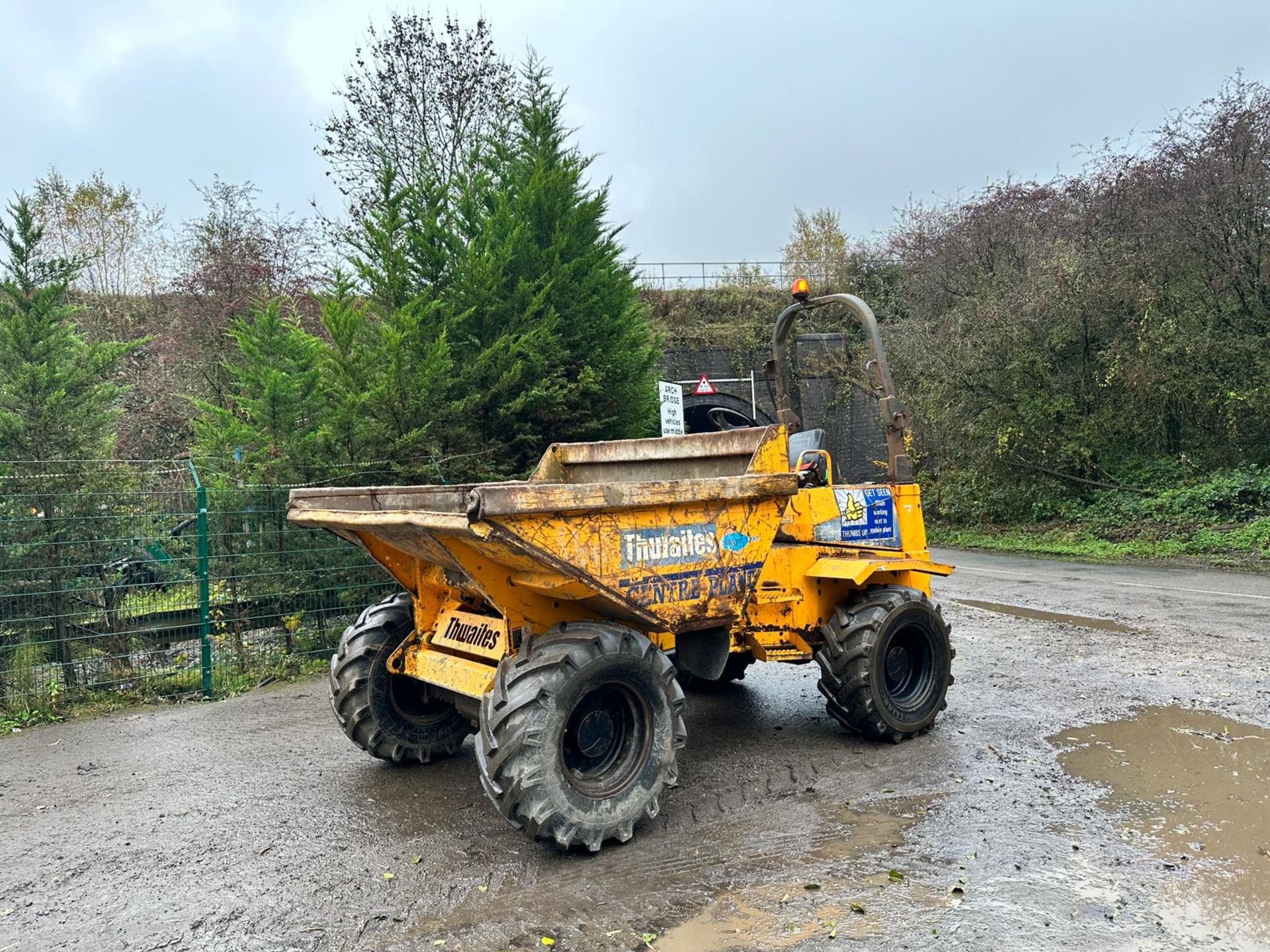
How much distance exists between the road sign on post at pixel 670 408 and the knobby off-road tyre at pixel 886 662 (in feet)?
18.0

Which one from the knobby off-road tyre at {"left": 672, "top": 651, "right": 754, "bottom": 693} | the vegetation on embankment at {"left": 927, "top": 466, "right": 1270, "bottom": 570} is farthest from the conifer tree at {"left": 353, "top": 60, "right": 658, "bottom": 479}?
the vegetation on embankment at {"left": 927, "top": 466, "right": 1270, "bottom": 570}

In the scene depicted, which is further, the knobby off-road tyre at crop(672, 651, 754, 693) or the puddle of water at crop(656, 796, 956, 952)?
the knobby off-road tyre at crop(672, 651, 754, 693)

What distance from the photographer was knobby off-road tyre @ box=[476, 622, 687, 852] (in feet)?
12.4

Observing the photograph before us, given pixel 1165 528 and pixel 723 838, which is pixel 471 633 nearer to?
pixel 723 838

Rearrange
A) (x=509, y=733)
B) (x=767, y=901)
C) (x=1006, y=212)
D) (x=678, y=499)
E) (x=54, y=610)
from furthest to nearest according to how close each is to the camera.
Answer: (x=1006, y=212)
(x=54, y=610)
(x=678, y=499)
(x=509, y=733)
(x=767, y=901)

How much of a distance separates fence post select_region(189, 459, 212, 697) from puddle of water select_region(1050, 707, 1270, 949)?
20.3 ft

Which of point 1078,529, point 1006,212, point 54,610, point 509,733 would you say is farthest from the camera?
point 1006,212

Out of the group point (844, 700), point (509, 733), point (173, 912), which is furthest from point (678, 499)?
point (173, 912)

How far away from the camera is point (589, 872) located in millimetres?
3807

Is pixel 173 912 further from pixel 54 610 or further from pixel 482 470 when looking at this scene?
pixel 482 470

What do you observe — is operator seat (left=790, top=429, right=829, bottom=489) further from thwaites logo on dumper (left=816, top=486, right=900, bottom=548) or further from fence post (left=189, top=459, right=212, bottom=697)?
fence post (left=189, top=459, right=212, bottom=697)

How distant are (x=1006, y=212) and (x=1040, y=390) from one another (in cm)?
500

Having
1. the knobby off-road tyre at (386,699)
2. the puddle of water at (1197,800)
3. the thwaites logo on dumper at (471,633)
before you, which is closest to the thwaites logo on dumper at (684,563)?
the thwaites logo on dumper at (471,633)

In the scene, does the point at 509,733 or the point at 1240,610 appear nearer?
the point at 509,733
